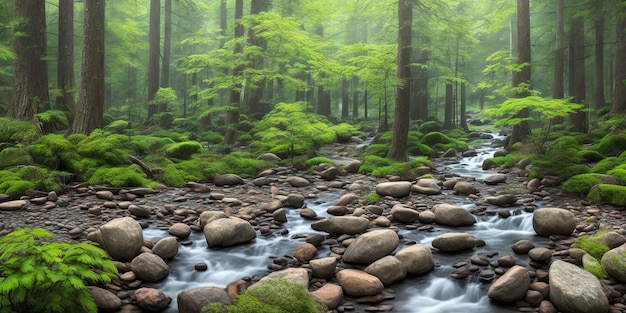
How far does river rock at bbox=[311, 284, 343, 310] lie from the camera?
4.95m

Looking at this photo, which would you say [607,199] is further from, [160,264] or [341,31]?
[341,31]

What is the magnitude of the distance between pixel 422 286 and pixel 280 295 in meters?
1.98

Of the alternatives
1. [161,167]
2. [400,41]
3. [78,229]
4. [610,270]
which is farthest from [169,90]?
[610,270]

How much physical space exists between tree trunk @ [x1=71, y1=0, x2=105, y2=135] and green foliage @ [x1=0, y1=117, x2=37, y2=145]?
96 centimetres

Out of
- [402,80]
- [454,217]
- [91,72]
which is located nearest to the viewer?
[454,217]

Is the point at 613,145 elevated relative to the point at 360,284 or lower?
elevated

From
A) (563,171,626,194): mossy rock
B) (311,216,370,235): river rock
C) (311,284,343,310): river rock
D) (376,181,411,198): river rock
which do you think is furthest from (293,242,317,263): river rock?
(563,171,626,194): mossy rock

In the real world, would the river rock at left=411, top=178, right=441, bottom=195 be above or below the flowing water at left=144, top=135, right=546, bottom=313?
above

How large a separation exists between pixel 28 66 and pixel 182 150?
14.9 ft

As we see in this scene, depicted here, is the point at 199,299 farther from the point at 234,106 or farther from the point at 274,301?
the point at 234,106

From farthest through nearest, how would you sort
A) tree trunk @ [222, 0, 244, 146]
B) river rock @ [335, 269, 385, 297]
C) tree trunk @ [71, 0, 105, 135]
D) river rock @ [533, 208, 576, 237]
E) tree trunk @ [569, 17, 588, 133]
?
tree trunk @ [569, 17, 588, 133]
tree trunk @ [222, 0, 244, 146]
tree trunk @ [71, 0, 105, 135]
river rock @ [533, 208, 576, 237]
river rock @ [335, 269, 385, 297]

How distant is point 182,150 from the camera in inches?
485

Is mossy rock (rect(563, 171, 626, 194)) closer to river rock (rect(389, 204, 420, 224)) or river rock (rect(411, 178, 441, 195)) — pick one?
river rock (rect(411, 178, 441, 195))

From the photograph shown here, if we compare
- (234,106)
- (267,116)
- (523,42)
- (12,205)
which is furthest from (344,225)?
(523,42)
